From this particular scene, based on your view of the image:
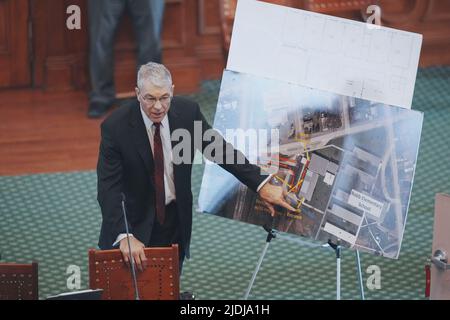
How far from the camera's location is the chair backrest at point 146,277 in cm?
422

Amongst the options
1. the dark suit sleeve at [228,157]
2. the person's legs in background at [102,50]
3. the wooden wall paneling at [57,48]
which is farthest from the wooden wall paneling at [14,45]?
the dark suit sleeve at [228,157]

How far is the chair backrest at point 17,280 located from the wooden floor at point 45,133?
123 inches

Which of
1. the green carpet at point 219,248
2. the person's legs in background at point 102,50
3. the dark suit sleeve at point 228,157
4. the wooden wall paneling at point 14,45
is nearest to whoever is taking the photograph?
the dark suit sleeve at point 228,157

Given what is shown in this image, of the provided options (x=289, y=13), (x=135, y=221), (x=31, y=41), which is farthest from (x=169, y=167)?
(x=31, y=41)

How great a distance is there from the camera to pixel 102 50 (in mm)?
7770

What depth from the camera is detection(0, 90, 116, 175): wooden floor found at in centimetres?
726

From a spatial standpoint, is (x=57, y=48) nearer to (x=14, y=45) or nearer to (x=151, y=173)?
(x=14, y=45)

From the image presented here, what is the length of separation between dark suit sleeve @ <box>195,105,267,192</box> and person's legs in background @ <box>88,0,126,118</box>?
3231mm

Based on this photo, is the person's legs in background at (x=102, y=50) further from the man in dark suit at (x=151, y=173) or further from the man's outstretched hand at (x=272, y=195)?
the man's outstretched hand at (x=272, y=195)

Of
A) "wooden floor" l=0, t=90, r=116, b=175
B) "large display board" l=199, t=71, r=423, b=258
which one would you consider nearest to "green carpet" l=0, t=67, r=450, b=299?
"wooden floor" l=0, t=90, r=116, b=175

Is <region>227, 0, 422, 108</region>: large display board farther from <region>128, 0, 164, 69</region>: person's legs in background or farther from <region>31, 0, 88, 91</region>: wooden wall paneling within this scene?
<region>31, 0, 88, 91</region>: wooden wall paneling

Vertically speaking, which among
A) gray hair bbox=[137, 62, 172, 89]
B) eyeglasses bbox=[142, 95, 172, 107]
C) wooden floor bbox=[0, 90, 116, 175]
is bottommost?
wooden floor bbox=[0, 90, 116, 175]

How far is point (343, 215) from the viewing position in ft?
15.6

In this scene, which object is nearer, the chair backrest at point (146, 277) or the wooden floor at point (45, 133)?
the chair backrest at point (146, 277)
